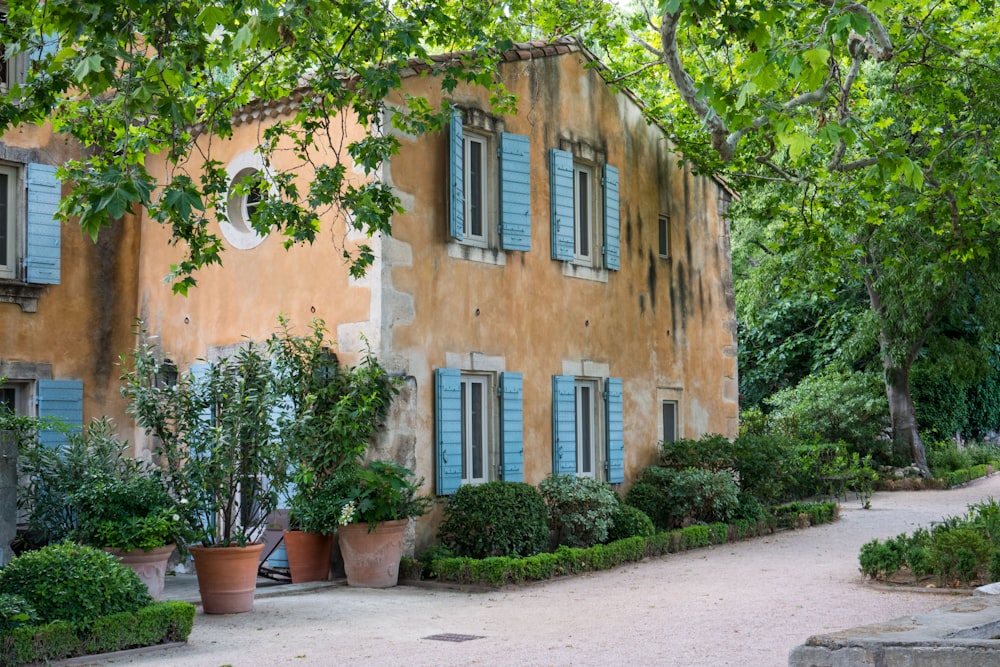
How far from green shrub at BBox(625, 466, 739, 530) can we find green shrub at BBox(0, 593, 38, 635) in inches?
354

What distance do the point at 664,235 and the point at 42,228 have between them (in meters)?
8.71

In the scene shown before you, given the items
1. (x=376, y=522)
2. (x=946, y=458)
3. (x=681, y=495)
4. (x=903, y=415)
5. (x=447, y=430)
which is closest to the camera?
(x=376, y=522)

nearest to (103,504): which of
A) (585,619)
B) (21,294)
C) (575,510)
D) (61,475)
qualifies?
(61,475)

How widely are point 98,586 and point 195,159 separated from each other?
7699mm

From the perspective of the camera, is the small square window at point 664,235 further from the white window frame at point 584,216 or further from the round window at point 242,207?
the round window at point 242,207

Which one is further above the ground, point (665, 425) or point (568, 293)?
point (568, 293)

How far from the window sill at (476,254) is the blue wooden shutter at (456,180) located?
12 cm

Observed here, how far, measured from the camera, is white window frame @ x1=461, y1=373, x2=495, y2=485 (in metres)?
13.2

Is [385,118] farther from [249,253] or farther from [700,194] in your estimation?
[700,194]

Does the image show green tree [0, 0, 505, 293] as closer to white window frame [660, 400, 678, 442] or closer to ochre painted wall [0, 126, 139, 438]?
ochre painted wall [0, 126, 139, 438]

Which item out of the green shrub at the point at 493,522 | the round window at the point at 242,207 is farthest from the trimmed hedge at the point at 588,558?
the round window at the point at 242,207

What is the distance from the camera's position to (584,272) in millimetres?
15102

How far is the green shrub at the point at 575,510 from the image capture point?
13.3m

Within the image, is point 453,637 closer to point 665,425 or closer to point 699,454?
point 699,454
